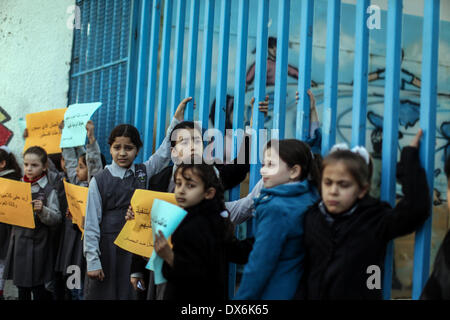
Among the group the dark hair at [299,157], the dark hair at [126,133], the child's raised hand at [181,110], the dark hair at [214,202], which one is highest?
the child's raised hand at [181,110]

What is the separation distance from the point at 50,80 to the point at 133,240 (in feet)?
9.99

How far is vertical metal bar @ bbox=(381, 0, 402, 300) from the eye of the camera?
6.40ft

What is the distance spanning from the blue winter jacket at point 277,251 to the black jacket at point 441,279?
0.49 m

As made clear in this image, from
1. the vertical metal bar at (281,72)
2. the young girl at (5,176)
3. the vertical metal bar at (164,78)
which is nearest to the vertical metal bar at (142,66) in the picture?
the vertical metal bar at (164,78)

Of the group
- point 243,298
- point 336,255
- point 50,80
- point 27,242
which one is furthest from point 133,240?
point 50,80

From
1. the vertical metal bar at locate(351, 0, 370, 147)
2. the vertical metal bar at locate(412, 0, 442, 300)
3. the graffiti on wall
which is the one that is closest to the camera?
the vertical metal bar at locate(412, 0, 442, 300)

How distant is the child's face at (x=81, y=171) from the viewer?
3556mm

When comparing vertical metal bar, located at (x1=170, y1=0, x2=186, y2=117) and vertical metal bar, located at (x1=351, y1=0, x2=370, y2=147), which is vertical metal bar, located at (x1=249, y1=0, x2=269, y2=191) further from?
vertical metal bar, located at (x1=170, y1=0, x2=186, y2=117)

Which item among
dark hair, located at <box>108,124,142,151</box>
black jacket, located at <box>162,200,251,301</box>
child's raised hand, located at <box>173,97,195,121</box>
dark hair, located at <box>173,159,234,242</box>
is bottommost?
black jacket, located at <box>162,200,251,301</box>

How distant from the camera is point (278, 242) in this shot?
6.06 feet

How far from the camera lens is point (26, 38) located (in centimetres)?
494

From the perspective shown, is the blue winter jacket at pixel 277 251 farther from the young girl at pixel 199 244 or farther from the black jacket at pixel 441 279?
the black jacket at pixel 441 279

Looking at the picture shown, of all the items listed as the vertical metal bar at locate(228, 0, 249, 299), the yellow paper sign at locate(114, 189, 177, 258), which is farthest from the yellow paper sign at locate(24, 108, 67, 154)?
the vertical metal bar at locate(228, 0, 249, 299)

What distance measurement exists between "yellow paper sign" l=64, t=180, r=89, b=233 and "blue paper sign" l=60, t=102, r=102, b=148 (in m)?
0.31
